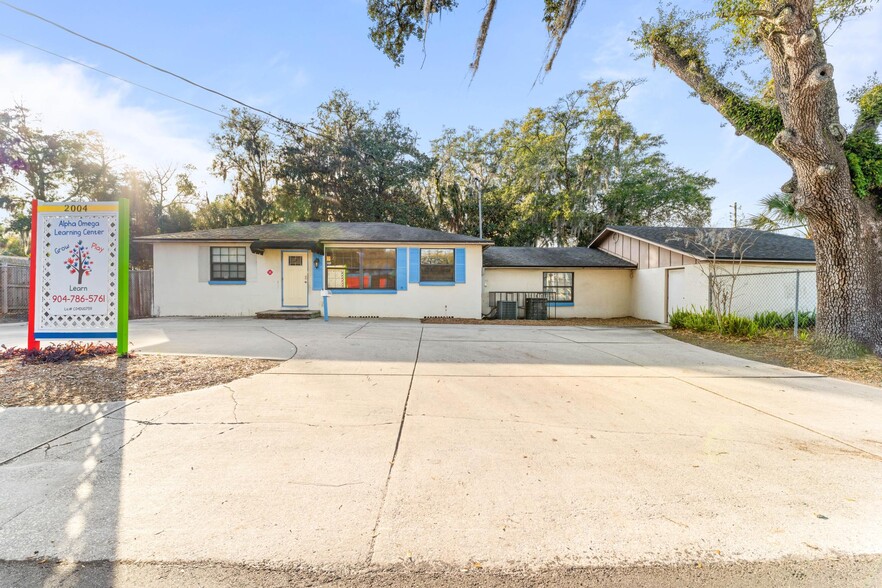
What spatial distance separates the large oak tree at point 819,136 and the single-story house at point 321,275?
6.96 metres

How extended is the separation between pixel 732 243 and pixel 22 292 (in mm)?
23798

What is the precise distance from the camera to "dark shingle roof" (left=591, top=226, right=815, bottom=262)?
39.0ft

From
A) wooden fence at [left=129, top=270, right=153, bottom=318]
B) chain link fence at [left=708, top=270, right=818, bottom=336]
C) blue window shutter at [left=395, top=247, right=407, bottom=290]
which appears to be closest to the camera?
chain link fence at [left=708, top=270, right=818, bottom=336]

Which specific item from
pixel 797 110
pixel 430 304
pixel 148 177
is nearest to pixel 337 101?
pixel 148 177

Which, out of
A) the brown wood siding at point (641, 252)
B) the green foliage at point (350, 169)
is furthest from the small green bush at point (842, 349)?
the green foliage at point (350, 169)

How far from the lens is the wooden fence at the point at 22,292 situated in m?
12.9

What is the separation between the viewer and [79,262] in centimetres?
611

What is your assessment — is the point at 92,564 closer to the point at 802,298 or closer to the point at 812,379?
the point at 812,379

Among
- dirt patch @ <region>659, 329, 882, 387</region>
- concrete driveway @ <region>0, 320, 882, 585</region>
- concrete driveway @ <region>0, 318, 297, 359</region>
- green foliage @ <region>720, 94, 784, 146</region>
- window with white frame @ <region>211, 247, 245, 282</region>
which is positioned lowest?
concrete driveway @ <region>0, 320, 882, 585</region>

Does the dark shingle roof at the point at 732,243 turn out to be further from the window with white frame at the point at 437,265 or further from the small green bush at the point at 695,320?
the window with white frame at the point at 437,265

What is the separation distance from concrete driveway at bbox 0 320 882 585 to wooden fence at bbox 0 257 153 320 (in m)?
12.2

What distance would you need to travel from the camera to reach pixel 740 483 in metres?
2.60

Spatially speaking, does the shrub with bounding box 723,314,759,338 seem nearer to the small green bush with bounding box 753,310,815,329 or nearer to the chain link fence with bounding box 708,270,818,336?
the small green bush with bounding box 753,310,815,329

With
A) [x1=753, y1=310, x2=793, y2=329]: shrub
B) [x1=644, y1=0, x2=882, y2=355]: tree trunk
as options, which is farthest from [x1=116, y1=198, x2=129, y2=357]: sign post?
[x1=753, y1=310, x2=793, y2=329]: shrub
